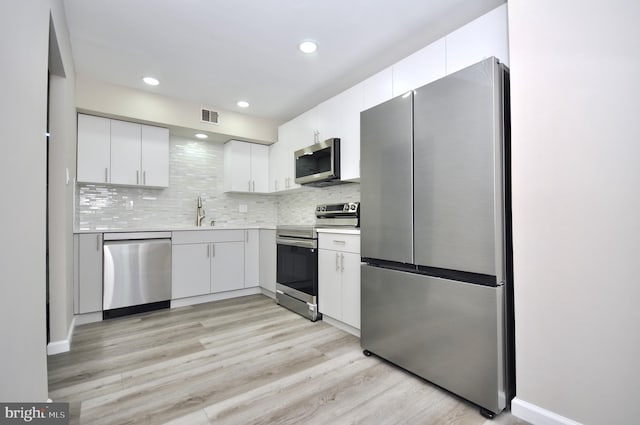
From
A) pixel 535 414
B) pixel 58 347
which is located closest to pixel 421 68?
pixel 535 414

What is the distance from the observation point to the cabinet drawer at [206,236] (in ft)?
11.6

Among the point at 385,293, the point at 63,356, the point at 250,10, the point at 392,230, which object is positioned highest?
the point at 250,10

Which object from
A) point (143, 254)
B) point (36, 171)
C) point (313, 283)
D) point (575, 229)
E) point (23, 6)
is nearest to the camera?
point (23, 6)

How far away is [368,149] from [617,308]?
1615 millimetres

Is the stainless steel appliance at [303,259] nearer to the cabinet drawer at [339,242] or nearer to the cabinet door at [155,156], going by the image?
the cabinet drawer at [339,242]

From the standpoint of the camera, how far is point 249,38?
2410mm

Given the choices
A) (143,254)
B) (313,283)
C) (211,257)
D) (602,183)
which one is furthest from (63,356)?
(602,183)

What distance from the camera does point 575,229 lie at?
1396 millimetres

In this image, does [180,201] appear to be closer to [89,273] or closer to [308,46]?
[89,273]

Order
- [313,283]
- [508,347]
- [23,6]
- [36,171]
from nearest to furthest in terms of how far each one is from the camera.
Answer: [23,6]
[36,171]
[508,347]
[313,283]

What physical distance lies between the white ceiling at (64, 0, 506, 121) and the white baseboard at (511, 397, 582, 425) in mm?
2398

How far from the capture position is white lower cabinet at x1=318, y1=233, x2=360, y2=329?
258 cm

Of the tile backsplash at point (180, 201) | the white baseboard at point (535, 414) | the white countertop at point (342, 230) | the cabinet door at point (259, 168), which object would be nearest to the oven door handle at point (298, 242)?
the white countertop at point (342, 230)

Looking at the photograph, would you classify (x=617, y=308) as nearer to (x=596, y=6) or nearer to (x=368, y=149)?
(x=596, y=6)
